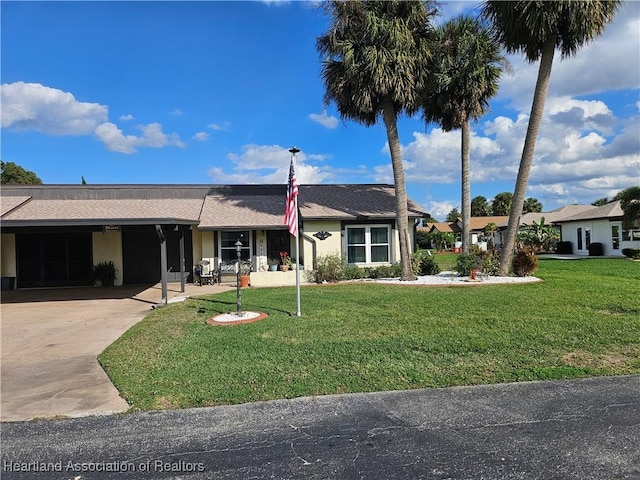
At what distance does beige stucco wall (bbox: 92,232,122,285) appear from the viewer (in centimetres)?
1717

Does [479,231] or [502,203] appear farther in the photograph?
[502,203]

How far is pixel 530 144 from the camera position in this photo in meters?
14.4

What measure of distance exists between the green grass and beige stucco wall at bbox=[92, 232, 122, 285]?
8.01m

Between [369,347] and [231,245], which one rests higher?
[231,245]

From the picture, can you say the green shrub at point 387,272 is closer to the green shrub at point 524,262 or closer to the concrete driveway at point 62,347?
the green shrub at point 524,262

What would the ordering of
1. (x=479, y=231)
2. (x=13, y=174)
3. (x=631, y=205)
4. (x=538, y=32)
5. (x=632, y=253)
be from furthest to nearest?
1. (x=479, y=231)
2. (x=13, y=174)
3. (x=632, y=253)
4. (x=631, y=205)
5. (x=538, y=32)

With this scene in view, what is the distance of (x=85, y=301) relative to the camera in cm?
1282

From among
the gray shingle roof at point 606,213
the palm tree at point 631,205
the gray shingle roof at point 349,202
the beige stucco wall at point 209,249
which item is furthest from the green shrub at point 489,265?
the gray shingle roof at point 606,213

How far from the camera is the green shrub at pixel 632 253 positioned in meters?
23.3

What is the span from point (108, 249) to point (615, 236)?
2941 cm

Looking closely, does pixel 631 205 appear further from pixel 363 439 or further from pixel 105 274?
pixel 105 274

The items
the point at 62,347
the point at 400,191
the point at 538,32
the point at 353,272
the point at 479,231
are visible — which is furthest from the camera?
the point at 479,231

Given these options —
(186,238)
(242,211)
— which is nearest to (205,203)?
(186,238)

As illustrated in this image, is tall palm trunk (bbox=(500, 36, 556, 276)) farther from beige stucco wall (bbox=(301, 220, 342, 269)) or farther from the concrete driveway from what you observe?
the concrete driveway
